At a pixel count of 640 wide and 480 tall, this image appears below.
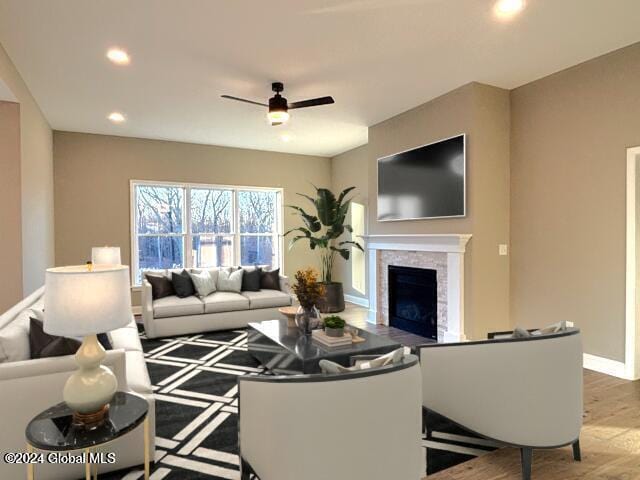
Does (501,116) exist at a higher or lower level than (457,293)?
higher

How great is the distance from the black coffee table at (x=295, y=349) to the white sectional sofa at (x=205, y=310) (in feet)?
3.94

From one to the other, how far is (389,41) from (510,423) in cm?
300

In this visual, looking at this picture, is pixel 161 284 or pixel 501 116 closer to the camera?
pixel 501 116

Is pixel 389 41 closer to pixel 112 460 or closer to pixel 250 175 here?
pixel 112 460

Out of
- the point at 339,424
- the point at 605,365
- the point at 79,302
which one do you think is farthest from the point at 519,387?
the point at 605,365

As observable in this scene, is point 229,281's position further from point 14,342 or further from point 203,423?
point 14,342

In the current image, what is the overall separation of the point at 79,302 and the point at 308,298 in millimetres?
2082

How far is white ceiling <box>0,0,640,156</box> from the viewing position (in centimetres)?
283

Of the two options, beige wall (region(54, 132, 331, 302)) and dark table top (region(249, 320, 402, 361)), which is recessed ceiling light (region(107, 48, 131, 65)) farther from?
beige wall (region(54, 132, 331, 302))

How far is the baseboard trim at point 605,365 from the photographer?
3477mm

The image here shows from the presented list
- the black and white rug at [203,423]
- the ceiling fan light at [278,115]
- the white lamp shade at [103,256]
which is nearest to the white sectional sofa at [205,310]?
the black and white rug at [203,423]

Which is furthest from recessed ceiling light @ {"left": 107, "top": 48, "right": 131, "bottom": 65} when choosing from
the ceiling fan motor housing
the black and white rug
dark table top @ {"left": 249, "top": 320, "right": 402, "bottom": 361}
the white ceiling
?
the black and white rug

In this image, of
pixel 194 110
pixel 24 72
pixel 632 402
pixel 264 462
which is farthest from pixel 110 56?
pixel 632 402

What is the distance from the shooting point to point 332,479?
144cm
